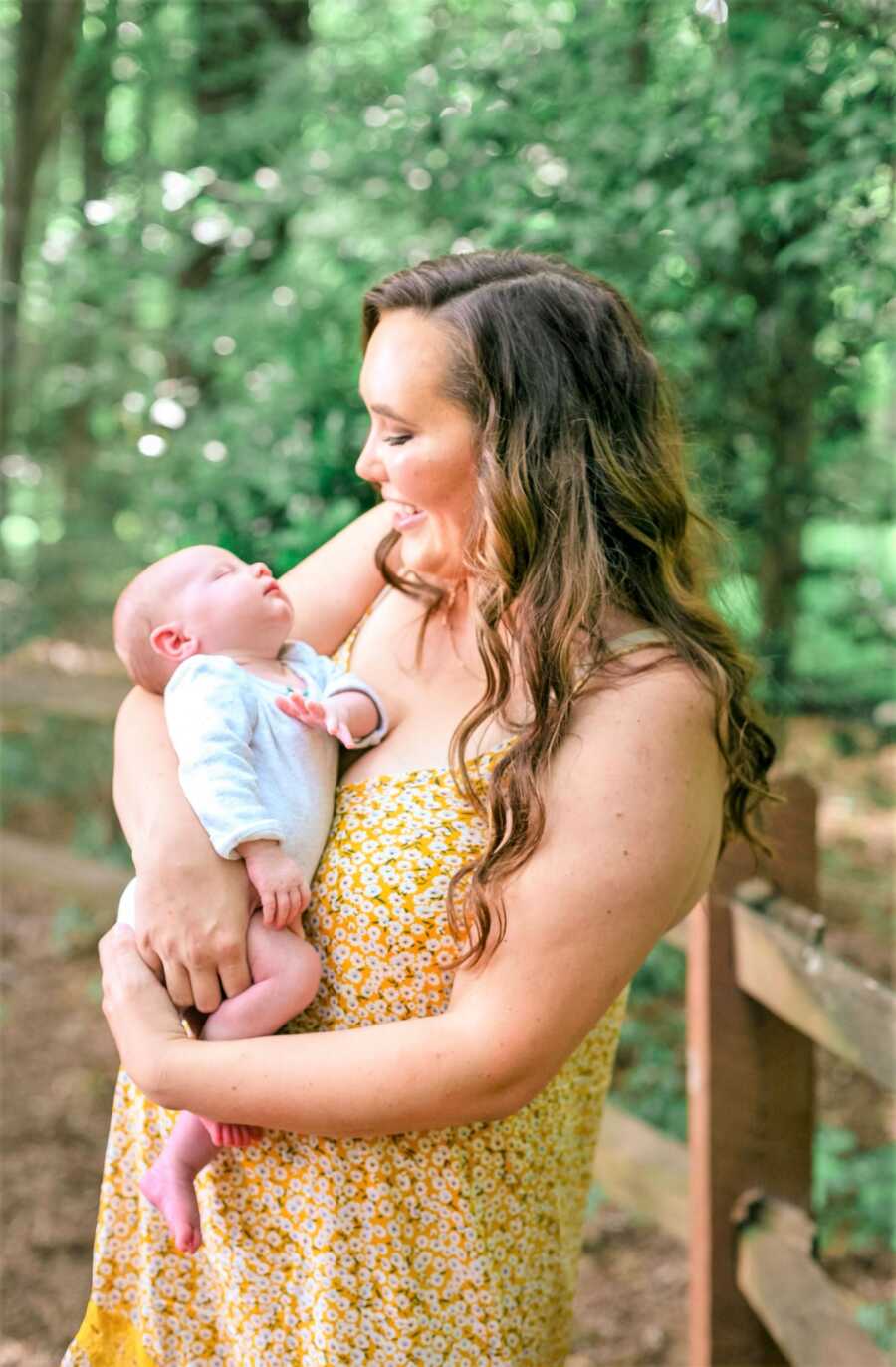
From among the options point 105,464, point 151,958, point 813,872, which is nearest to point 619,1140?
point 813,872

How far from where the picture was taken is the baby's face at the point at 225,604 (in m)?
1.70

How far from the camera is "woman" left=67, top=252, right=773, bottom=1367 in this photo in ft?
4.61

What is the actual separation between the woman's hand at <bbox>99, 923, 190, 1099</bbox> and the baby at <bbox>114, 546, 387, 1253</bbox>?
1.9 inches

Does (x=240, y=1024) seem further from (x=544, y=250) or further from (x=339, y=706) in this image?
(x=544, y=250)

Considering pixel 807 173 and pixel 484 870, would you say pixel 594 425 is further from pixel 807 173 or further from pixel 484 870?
pixel 807 173

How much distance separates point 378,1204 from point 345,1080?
0.22m

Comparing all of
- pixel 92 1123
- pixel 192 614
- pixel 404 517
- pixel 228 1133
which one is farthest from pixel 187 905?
pixel 92 1123

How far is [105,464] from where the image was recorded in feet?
20.2

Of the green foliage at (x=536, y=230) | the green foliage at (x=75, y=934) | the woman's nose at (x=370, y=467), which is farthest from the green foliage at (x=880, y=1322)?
the green foliage at (x=75, y=934)

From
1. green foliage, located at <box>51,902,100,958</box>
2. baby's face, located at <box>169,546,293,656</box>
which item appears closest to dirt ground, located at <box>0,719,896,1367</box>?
green foliage, located at <box>51,902,100,958</box>

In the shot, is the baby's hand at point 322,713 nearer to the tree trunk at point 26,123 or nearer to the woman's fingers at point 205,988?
the woman's fingers at point 205,988

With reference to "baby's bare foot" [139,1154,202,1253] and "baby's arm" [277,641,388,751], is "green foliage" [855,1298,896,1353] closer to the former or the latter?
"baby's bare foot" [139,1154,202,1253]

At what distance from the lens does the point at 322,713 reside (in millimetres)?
1617

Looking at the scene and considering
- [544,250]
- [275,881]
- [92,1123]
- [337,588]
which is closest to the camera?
[275,881]
